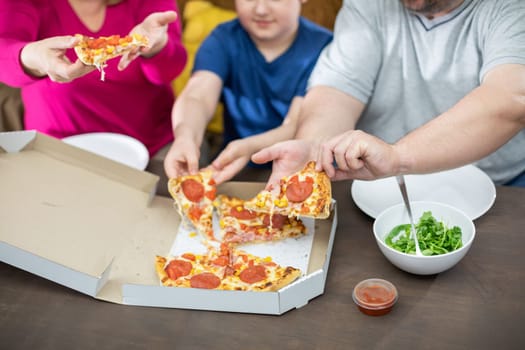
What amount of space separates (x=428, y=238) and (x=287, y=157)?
17.3 inches

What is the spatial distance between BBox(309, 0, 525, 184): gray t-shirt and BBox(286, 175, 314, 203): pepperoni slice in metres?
0.49

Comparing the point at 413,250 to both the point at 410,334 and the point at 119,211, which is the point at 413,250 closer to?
the point at 410,334

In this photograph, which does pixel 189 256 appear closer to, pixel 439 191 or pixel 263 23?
pixel 439 191

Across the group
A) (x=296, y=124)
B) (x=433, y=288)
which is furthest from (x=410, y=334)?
(x=296, y=124)

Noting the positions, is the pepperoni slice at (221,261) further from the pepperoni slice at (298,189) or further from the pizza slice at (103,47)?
the pizza slice at (103,47)

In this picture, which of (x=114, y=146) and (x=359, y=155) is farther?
(x=114, y=146)

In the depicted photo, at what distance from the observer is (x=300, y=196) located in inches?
59.4

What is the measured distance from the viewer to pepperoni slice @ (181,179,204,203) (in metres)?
1.64

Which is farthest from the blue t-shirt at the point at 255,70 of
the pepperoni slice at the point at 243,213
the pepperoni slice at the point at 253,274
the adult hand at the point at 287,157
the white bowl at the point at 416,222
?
the pepperoni slice at the point at 253,274

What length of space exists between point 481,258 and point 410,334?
306 millimetres

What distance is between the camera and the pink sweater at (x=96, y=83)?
168 cm

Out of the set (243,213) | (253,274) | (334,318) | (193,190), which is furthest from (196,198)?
(334,318)

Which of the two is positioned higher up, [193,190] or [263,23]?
[263,23]

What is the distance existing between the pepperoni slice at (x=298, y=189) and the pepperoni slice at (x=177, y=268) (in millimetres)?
302
